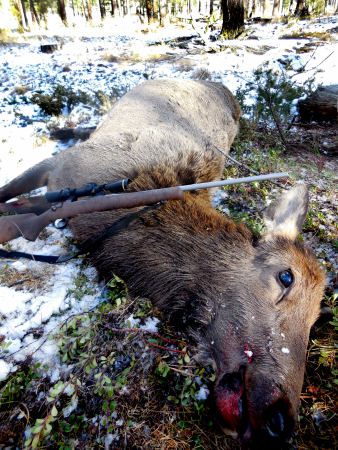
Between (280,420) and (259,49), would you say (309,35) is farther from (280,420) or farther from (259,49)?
(280,420)

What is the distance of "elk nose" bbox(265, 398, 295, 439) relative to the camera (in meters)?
1.46

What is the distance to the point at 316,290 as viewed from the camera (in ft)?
7.00

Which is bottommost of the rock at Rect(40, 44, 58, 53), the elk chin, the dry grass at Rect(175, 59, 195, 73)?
the elk chin

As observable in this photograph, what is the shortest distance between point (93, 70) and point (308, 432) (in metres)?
11.1

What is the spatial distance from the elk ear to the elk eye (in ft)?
1.49

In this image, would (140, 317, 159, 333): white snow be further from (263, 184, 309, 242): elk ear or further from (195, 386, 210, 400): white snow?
(263, 184, 309, 242): elk ear

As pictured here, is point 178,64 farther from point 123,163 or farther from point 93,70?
point 123,163

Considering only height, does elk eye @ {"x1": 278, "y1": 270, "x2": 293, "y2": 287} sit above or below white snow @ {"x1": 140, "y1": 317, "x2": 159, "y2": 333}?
above

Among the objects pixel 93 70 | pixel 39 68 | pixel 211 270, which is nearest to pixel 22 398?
pixel 211 270

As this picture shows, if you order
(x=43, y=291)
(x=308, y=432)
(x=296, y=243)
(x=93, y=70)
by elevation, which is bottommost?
(x=308, y=432)

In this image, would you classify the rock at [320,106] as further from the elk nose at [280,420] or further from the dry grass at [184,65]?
the elk nose at [280,420]

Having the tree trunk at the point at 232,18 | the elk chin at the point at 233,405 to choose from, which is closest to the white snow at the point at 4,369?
the elk chin at the point at 233,405

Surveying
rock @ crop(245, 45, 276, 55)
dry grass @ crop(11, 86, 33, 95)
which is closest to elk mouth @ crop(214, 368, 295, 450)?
dry grass @ crop(11, 86, 33, 95)

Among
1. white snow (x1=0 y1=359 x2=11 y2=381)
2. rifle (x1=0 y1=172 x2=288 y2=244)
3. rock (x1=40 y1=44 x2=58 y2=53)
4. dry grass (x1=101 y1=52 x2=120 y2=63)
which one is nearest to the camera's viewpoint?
white snow (x1=0 y1=359 x2=11 y2=381)
